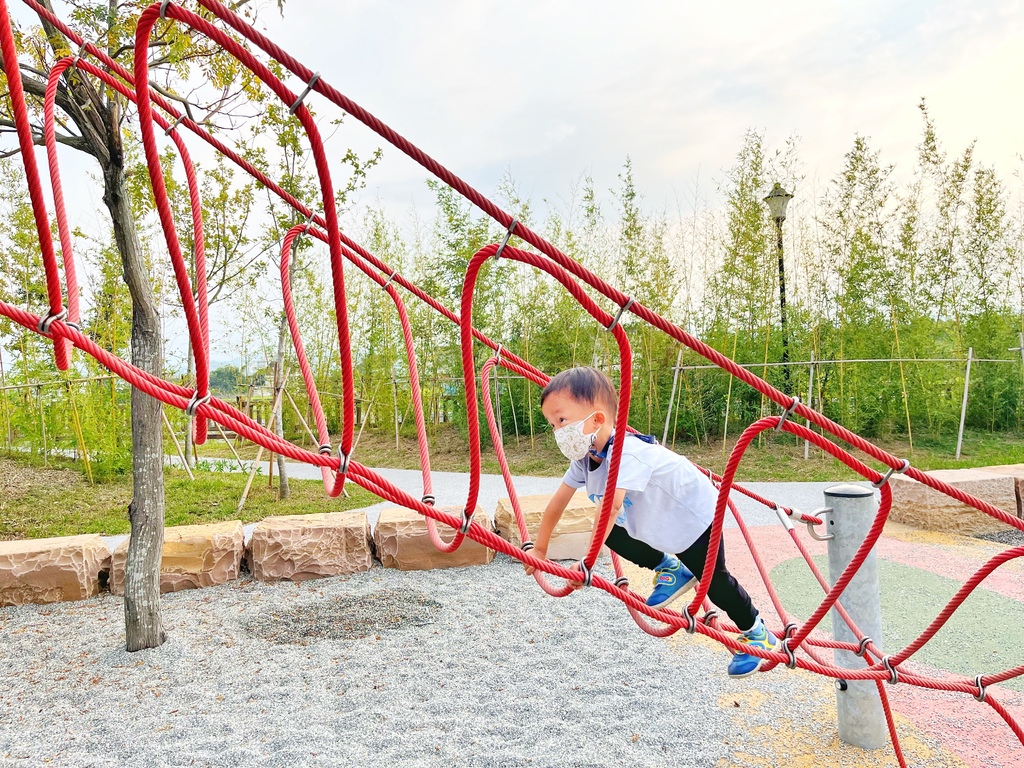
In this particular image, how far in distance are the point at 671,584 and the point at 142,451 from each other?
2373 mm

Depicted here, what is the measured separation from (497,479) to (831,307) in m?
5.09

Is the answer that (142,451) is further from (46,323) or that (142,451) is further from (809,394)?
(809,394)

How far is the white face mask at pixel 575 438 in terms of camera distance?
1712 millimetres

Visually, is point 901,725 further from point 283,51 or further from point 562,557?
point 283,51

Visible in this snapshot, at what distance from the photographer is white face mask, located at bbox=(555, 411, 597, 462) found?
5.62 feet

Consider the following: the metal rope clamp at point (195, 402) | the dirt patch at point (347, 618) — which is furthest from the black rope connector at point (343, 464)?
the dirt patch at point (347, 618)

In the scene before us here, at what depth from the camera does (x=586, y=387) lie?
172cm

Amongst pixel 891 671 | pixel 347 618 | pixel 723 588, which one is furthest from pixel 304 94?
pixel 347 618

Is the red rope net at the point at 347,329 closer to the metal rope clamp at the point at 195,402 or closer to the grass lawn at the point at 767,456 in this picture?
the metal rope clamp at the point at 195,402

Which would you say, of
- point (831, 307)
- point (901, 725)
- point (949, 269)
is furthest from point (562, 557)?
point (949, 269)

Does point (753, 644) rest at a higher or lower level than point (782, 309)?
lower

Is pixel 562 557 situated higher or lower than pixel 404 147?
lower

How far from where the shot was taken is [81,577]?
3891 millimetres

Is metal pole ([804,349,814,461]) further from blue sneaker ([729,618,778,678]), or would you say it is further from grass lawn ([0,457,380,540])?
blue sneaker ([729,618,778,678])
